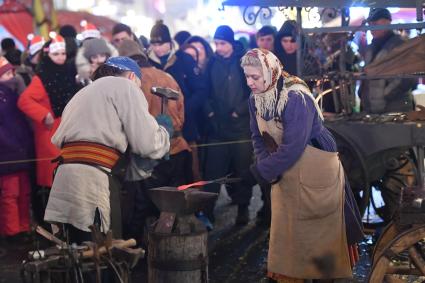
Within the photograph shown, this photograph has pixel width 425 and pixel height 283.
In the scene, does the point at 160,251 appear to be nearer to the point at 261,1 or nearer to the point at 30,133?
the point at 261,1

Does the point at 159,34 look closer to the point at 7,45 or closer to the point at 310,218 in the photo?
the point at 7,45

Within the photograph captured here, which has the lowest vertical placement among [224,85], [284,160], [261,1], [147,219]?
[147,219]

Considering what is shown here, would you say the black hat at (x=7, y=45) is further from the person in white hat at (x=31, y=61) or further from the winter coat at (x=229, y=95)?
the winter coat at (x=229, y=95)

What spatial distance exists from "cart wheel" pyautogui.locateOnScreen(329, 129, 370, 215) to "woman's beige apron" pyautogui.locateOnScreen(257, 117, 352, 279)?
1.82 m

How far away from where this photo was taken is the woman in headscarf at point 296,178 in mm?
5410

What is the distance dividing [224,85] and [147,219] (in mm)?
2297

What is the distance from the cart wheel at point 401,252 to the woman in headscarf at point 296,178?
53 cm

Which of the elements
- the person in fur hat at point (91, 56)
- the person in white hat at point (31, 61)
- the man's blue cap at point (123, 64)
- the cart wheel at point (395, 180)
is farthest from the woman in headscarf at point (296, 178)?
the person in white hat at point (31, 61)

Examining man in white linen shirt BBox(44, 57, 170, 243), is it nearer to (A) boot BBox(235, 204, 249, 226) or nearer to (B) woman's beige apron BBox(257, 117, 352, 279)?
(B) woman's beige apron BBox(257, 117, 352, 279)

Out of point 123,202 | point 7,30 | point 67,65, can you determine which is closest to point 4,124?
point 67,65

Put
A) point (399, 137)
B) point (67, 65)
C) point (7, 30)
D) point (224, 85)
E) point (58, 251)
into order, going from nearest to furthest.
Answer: point (58, 251) → point (399, 137) → point (67, 65) → point (224, 85) → point (7, 30)

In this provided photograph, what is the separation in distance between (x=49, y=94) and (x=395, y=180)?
3755 millimetres

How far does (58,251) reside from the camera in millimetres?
4406

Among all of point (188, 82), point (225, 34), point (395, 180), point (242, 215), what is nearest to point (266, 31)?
point (225, 34)
